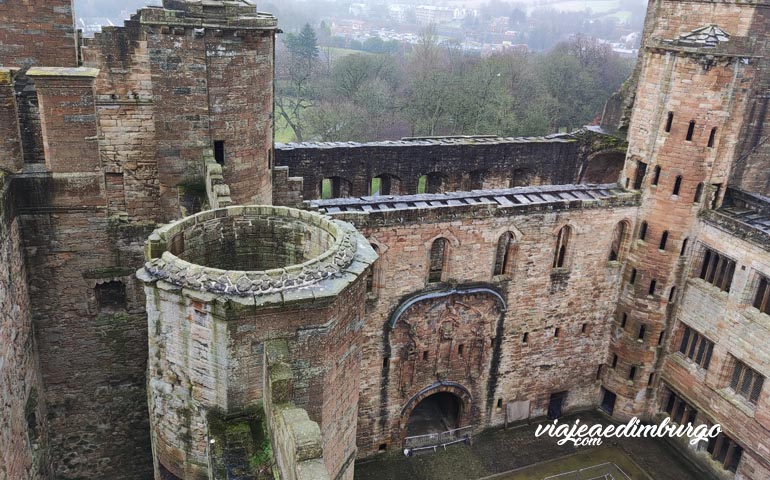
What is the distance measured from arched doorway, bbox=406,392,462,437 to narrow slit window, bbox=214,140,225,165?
9.61m

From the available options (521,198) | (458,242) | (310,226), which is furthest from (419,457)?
(310,226)

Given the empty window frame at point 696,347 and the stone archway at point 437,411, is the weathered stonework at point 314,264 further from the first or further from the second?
the empty window frame at point 696,347

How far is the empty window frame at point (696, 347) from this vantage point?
19062 mm

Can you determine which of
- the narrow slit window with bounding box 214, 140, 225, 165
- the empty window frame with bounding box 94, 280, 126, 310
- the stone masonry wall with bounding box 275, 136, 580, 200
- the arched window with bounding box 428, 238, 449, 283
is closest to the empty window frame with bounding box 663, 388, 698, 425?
the arched window with bounding box 428, 238, 449, 283

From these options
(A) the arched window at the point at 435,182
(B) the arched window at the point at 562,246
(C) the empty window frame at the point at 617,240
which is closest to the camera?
(B) the arched window at the point at 562,246

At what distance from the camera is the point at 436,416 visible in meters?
21.0

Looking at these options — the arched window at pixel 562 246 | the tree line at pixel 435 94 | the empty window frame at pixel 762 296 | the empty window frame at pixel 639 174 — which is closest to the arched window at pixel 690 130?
the empty window frame at pixel 639 174

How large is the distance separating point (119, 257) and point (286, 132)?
41658 millimetres

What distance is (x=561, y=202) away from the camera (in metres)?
18.5

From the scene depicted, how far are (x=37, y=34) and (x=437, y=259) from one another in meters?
11.5

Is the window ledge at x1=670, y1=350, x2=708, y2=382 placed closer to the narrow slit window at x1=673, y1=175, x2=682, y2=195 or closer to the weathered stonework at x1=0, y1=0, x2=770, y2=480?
the weathered stonework at x1=0, y1=0, x2=770, y2=480

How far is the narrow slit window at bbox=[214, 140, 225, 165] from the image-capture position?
14398 millimetres

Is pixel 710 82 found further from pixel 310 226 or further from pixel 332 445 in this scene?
pixel 332 445

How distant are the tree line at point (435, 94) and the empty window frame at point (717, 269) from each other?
2474 cm
